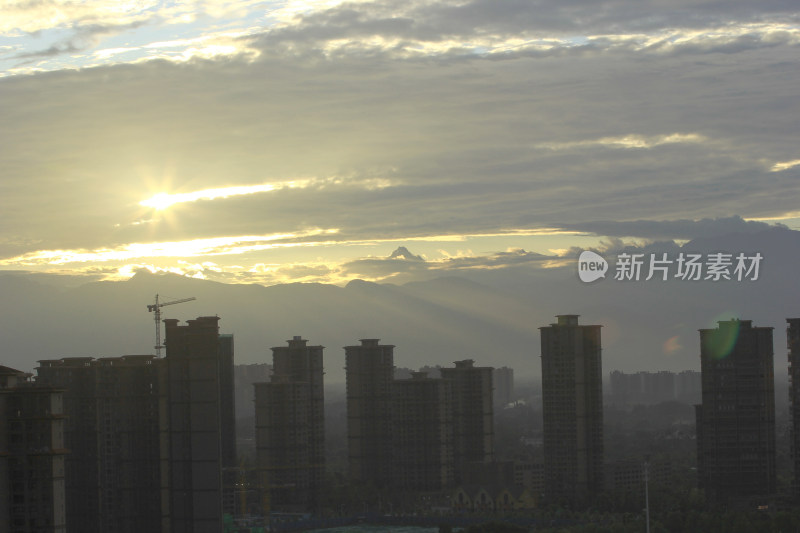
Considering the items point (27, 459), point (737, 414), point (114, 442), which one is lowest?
point (737, 414)

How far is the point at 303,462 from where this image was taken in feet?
314

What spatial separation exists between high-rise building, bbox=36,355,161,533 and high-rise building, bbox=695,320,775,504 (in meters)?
39.4

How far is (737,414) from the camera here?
273 ft

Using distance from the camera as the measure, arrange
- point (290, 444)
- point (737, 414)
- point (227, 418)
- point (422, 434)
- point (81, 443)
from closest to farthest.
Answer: point (81, 443)
point (737, 414)
point (227, 418)
point (290, 444)
point (422, 434)

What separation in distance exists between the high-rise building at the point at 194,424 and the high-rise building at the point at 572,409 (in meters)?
41.2

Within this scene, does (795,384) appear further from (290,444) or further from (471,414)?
(290,444)

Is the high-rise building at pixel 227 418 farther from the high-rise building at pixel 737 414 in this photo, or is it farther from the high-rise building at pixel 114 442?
the high-rise building at pixel 114 442

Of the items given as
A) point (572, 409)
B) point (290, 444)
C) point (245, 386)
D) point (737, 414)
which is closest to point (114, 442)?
point (290, 444)

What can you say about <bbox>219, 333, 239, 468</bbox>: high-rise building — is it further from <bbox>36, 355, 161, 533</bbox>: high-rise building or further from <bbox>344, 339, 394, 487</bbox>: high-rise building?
<bbox>36, 355, 161, 533</bbox>: high-rise building

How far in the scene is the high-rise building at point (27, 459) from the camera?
3006 centimetres

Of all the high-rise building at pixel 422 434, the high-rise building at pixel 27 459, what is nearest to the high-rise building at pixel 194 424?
the high-rise building at pixel 27 459

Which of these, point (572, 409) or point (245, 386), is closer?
point (572, 409)

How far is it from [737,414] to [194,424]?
4327 centimetres

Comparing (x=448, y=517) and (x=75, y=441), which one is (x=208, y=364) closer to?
(x=75, y=441)
